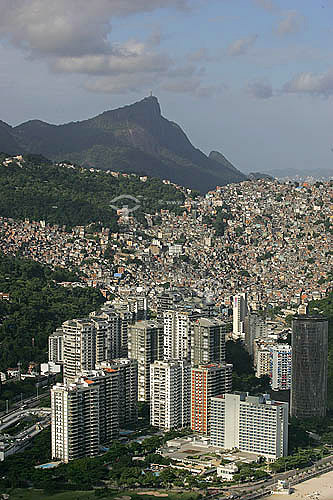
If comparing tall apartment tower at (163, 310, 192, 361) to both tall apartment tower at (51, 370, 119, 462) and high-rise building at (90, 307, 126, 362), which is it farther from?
tall apartment tower at (51, 370, 119, 462)

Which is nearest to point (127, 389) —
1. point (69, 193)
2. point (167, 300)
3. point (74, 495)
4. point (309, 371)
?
point (309, 371)

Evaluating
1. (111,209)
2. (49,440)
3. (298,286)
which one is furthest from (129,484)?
(111,209)

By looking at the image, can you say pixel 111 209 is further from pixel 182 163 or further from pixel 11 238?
pixel 182 163

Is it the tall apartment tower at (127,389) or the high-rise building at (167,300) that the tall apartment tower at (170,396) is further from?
the high-rise building at (167,300)

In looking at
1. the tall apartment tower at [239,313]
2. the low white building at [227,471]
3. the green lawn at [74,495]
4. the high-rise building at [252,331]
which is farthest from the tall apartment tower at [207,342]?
the green lawn at [74,495]

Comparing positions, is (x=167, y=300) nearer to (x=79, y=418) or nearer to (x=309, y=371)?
(x=309, y=371)

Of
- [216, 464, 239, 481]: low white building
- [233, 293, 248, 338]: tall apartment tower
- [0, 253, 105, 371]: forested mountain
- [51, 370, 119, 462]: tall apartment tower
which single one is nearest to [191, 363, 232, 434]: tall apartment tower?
[51, 370, 119, 462]: tall apartment tower
